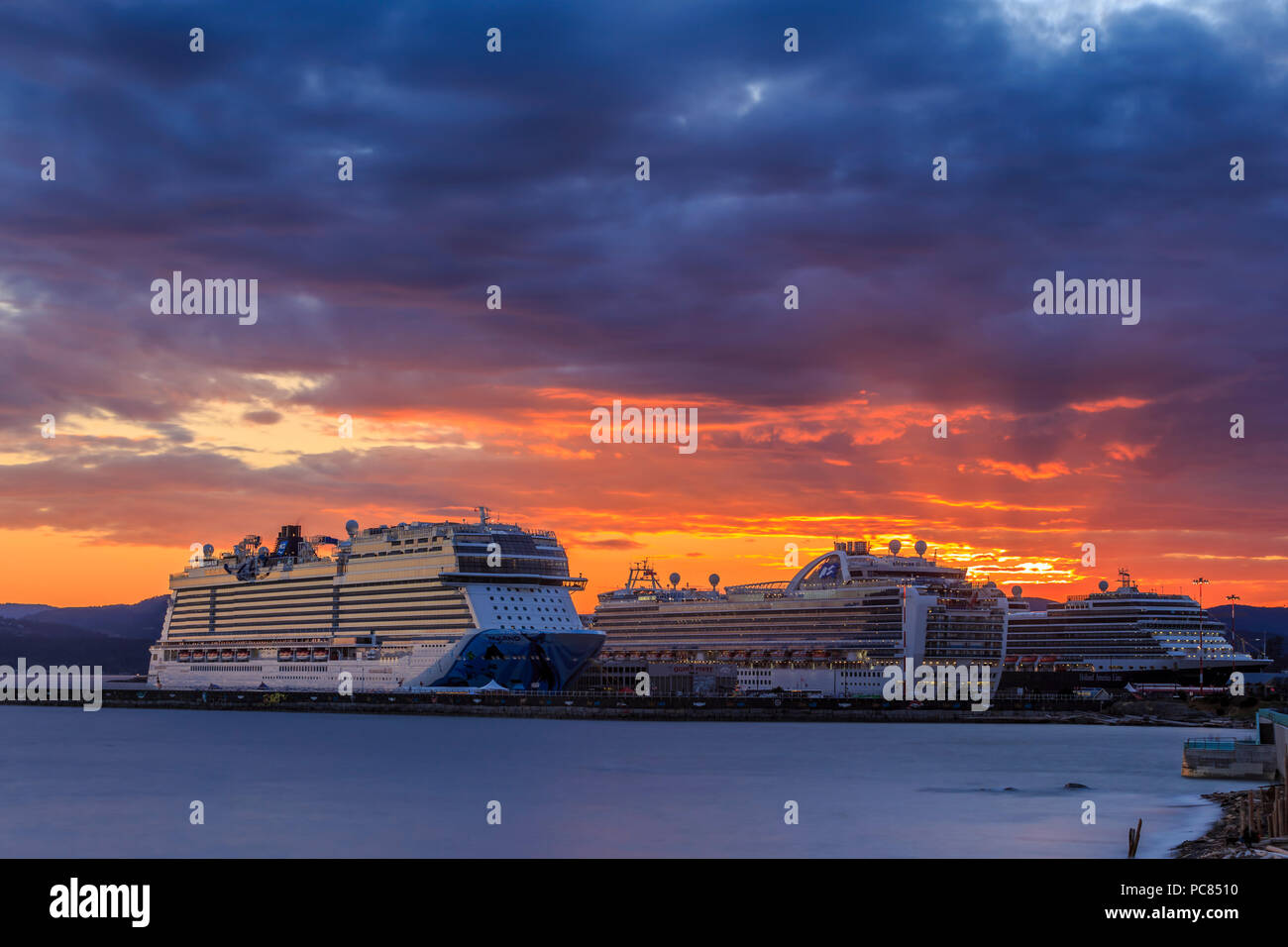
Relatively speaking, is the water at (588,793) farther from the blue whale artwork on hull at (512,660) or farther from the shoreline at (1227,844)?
the blue whale artwork on hull at (512,660)

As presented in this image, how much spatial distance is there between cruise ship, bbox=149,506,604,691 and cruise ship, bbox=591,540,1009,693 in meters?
42.0

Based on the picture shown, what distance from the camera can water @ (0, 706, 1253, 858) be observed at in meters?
42.3

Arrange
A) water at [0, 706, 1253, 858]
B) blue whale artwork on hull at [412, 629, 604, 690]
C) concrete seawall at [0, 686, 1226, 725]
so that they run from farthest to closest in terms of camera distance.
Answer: concrete seawall at [0, 686, 1226, 725], blue whale artwork on hull at [412, 629, 604, 690], water at [0, 706, 1253, 858]

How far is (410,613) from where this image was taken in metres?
106

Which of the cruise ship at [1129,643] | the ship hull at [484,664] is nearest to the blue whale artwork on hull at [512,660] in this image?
the ship hull at [484,664]

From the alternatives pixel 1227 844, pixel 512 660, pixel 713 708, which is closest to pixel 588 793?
pixel 1227 844

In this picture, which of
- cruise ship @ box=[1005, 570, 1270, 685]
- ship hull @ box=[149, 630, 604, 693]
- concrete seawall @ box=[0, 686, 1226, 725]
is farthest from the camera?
cruise ship @ box=[1005, 570, 1270, 685]

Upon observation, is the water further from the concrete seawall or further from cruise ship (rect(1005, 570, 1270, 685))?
cruise ship (rect(1005, 570, 1270, 685))

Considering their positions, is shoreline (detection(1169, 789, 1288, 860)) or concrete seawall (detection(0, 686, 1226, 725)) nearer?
shoreline (detection(1169, 789, 1288, 860))

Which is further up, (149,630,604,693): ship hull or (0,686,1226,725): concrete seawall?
(149,630,604,693): ship hull

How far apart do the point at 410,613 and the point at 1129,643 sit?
91214 millimetres

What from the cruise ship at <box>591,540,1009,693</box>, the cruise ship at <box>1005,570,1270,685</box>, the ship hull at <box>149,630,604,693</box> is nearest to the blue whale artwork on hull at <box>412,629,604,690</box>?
the ship hull at <box>149,630,604,693</box>
